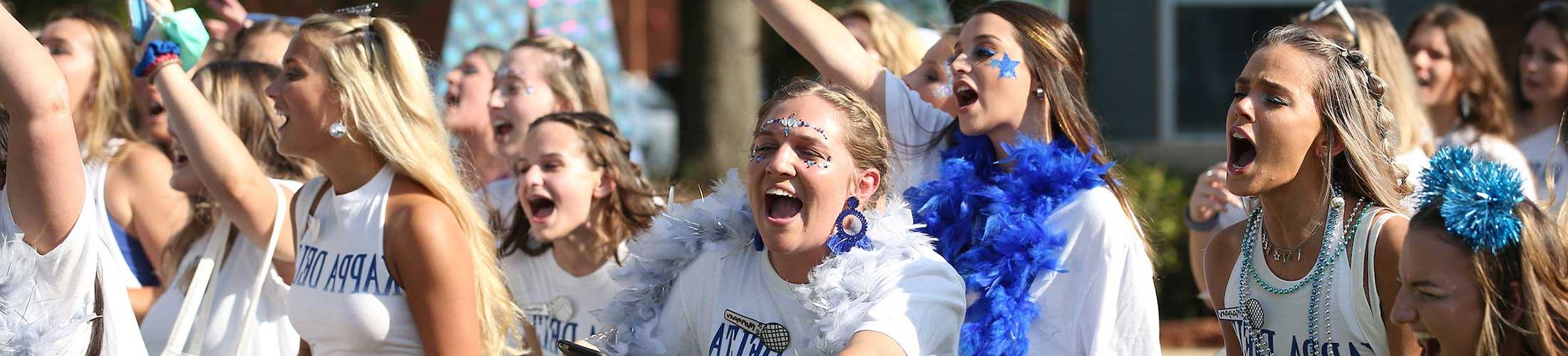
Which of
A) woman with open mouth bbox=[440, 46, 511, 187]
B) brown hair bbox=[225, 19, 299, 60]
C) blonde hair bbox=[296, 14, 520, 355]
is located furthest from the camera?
woman with open mouth bbox=[440, 46, 511, 187]

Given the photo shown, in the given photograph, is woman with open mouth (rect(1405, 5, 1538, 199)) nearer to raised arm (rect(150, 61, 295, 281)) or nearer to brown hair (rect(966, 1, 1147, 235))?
brown hair (rect(966, 1, 1147, 235))

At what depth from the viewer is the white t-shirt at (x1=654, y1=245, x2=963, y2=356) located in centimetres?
271

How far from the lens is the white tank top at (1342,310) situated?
2.71 meters

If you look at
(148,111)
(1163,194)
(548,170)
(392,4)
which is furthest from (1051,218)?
(392,4)

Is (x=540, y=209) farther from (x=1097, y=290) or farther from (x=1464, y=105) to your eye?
(x=1464, y=105)

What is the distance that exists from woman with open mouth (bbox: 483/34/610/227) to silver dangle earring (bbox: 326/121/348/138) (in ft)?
5.24

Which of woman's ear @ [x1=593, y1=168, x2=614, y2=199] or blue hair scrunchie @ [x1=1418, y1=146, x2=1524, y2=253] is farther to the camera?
woman's ear @ [x1=593, y1=168, x2=614, y2=199]

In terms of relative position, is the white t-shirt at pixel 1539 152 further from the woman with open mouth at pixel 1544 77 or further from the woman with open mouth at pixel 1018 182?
the woman with open mouth at pixel 1018 182

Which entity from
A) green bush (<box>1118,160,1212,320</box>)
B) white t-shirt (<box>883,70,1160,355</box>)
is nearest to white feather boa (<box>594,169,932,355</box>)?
white t-shirt (<box>883,70,1160,355</box>)

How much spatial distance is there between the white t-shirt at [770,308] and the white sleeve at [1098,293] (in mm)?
488

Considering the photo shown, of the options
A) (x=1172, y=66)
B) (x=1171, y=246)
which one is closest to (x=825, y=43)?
(x=1171, y=246)

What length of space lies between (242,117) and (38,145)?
1.65 meters

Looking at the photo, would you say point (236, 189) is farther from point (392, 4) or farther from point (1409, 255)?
point (392, 4)

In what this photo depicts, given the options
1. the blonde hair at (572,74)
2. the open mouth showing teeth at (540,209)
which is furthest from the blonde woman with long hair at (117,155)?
the blonde hair at (572,74)
